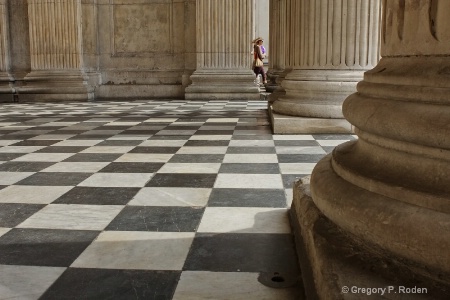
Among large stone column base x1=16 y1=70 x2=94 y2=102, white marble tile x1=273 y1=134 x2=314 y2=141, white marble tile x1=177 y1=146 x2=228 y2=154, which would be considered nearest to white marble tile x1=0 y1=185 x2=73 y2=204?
white marble tile x1=177 y1=146 x2=228 y2=154

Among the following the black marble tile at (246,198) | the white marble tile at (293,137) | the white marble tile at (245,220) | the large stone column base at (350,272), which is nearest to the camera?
the large stone column base at (350,272)

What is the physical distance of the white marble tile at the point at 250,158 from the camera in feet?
11.2

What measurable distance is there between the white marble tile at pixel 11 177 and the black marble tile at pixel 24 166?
94mm

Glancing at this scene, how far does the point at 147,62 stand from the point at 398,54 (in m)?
9.11

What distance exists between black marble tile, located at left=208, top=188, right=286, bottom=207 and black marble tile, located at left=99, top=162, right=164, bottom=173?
28.0 inches

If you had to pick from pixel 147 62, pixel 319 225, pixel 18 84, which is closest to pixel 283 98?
pixel 319 225

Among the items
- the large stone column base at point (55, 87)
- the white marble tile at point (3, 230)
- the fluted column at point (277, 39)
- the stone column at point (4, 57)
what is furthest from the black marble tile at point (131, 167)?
the stone column at point (4, 57)

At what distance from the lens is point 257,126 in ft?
17.7

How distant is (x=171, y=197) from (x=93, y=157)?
136 centimetres

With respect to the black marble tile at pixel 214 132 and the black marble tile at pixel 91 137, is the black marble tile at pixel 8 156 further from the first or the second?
the black marble tile at pixel 214 132

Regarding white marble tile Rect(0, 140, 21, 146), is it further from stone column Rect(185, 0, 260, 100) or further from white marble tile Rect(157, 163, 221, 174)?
stone column Rect(185, 0, 260, 100)

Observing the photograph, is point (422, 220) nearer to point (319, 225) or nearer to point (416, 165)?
point (416, 165)

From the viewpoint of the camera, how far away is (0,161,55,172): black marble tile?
3256 mm

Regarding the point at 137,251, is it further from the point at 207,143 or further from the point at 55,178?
the point at 207,143
